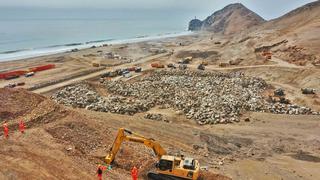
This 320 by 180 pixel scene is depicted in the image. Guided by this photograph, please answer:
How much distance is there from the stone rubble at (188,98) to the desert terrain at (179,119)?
0.10 metres

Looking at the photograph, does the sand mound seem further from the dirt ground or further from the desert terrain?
the dirt ground

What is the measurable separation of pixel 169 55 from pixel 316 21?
96.6 feet

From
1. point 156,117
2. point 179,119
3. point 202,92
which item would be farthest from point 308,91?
point 156,117

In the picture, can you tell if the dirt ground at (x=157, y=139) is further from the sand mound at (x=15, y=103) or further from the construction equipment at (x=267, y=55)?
the construction equipment at (x=267, y=55)

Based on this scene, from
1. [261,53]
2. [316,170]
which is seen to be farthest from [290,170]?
[261,53]

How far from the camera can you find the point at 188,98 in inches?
1487

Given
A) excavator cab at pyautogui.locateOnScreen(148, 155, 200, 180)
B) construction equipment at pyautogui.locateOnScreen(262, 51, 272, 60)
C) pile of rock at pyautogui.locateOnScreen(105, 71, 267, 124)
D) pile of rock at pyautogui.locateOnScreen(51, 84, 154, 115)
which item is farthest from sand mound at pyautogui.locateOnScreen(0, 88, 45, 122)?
construction equipment at pyautogui.locateOnScreen(262, 51, 272, 60)

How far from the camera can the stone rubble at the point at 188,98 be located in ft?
111

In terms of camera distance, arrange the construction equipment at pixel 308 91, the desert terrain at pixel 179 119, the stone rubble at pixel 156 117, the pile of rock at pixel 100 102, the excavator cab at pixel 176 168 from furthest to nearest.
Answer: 1. the construction equipment at pixel 308 91
2. the pile of rock at pixel 100 102
3. the stone rubble at pixel 156 117
4. the desert terrain at pixel 179 119
5. the excavator cab at pixel 176 168

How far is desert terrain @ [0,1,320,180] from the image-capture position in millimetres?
19344

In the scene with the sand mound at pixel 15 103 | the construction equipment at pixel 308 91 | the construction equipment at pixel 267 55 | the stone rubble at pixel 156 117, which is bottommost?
the stone rubble at pixel 156 117

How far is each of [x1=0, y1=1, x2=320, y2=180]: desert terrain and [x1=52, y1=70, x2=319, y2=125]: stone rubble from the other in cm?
10

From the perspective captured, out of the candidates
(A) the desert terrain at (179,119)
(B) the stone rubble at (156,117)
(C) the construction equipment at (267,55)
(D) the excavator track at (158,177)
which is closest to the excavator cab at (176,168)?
(D) the excavator track at (158,177)

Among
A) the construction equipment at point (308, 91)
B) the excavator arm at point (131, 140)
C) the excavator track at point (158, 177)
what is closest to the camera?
the excavator track at point (158, 177)
